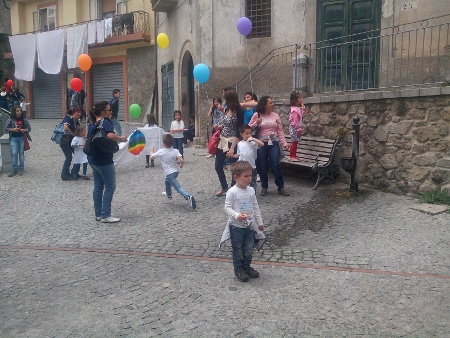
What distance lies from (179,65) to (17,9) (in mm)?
15414

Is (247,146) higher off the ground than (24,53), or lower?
lower

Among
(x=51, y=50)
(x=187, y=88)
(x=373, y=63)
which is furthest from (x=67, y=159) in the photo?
(x=51, y=50)

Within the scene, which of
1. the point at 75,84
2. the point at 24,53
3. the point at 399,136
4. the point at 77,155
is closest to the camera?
the point at 399,136

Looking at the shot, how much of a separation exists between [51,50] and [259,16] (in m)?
13.3

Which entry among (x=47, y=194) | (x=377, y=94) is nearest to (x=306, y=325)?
(x=377, y=94)

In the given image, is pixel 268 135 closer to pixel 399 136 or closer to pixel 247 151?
pixel 247 151

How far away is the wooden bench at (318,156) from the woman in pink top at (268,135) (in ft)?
2.38

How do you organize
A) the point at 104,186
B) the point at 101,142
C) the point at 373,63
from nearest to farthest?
the point at 101,142 → the point at 104,186 → the point at 373,63

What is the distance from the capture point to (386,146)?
26.3 ft

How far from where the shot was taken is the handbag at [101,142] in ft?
22.7

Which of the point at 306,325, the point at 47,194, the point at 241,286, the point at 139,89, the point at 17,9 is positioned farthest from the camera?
the point at 17,9

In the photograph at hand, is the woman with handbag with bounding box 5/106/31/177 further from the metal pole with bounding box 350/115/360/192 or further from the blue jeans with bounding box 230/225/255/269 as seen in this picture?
the blue jeans with bounding box 230/225/255/269

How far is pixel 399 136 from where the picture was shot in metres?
7.81

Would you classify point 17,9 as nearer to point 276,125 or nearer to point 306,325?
point 276,125
